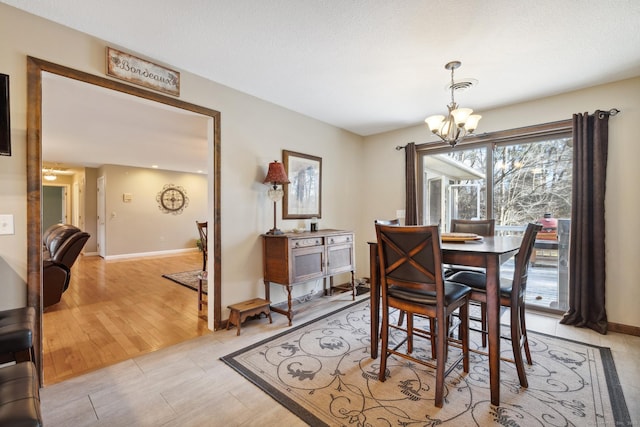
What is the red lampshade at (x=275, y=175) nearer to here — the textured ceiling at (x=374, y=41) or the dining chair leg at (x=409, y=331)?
the textured ceiling at (x=374, y=41)

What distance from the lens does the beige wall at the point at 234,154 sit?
72.1 inches

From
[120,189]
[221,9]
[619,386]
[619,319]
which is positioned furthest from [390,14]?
[120,189]

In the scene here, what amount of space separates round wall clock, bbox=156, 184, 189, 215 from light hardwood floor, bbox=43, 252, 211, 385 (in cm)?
292

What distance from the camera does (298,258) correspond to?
3.13 meters

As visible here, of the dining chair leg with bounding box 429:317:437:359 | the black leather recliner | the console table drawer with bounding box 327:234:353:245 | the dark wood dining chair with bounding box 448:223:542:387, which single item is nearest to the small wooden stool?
the console table drawer with bounding box 327:234:353:245

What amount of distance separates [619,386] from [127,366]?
346 cm

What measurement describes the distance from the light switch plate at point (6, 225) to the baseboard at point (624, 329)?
16.5 ft

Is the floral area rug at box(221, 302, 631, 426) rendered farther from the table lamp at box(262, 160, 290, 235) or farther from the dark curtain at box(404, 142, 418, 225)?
the dark curtain at box(404, 142, 418, 225)

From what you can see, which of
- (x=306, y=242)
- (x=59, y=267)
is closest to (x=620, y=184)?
(x=306, y=242)

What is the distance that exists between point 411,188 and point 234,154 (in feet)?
8.27

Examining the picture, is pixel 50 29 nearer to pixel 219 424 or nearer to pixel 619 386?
pixel 219 424

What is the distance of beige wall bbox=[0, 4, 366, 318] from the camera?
6.01ft

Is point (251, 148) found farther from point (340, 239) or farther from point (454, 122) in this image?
point (454, 122)

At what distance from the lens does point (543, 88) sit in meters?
→ 3.02
